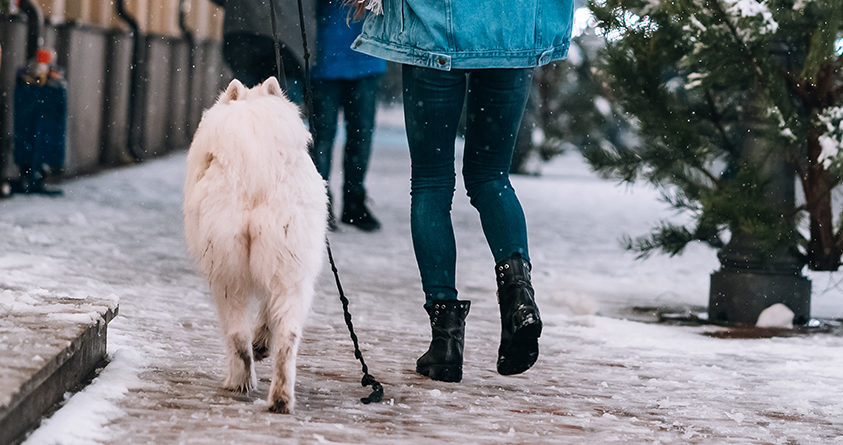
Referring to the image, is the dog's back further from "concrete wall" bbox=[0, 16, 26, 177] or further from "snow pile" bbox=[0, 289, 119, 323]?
"concrete wall" bbox=[0, 16, 26, 177]

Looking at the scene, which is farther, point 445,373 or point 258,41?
point 258,41

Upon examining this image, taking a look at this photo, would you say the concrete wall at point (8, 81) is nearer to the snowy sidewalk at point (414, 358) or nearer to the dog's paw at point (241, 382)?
the snowy sidewalk at point (414, 358)

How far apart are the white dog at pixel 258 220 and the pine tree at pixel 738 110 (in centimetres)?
250

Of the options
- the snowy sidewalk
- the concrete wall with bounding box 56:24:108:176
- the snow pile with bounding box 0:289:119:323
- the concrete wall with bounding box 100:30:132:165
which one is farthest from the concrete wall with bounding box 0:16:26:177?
the snow pile with bounding box 0:289:119:323

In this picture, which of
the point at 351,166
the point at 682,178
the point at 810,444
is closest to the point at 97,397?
the point at 810,444

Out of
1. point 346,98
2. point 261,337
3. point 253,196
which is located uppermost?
point 346,98

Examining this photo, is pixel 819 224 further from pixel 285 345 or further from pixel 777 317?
pixel 285 345

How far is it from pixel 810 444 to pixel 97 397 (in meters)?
1.98

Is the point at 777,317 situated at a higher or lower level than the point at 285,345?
lower

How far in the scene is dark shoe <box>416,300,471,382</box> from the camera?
13.2 ft

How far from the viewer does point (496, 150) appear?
4082mm

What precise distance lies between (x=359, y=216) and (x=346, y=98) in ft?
3.05

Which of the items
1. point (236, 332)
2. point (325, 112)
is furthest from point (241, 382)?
point (325, 112)

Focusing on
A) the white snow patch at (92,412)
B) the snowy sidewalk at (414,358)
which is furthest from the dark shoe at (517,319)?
the white snow patch at (92,412)
